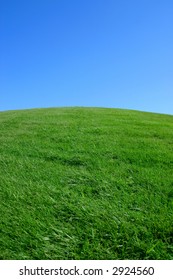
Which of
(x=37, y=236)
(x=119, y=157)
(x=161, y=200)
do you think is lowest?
(x=37, y=236)

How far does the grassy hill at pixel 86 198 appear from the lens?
299 cm

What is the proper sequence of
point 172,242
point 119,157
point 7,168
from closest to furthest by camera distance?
point 172,242 → point 7,168 → point 119,157

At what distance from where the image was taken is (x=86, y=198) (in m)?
3.89

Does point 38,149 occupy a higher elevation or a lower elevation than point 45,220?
higher

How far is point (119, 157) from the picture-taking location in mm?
5555

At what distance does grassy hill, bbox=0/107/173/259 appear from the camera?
299 centimetres
